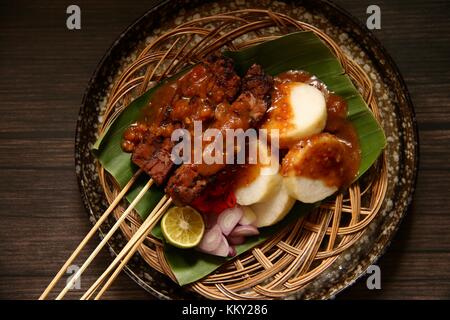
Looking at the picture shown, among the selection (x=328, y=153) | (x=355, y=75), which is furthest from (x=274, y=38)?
(x=328, y=153)

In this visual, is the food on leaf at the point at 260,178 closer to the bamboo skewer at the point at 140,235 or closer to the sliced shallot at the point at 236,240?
the sliced shallot at the point at 236,240

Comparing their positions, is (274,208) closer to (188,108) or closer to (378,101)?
(188,108)

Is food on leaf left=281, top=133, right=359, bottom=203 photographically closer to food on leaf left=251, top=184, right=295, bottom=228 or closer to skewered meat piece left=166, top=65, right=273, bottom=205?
food on leaf left=251, top=184, right=295, bottom=228

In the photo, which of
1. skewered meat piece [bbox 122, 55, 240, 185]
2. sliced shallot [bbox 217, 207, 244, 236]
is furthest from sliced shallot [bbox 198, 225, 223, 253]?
skewered meat piece [bbox 122, 55, 240, 185]

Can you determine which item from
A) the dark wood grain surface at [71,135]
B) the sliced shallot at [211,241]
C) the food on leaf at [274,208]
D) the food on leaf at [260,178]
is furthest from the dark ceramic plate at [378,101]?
the food on leaf at [260,178]

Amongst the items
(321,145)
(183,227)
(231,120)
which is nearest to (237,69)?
(231,120)
